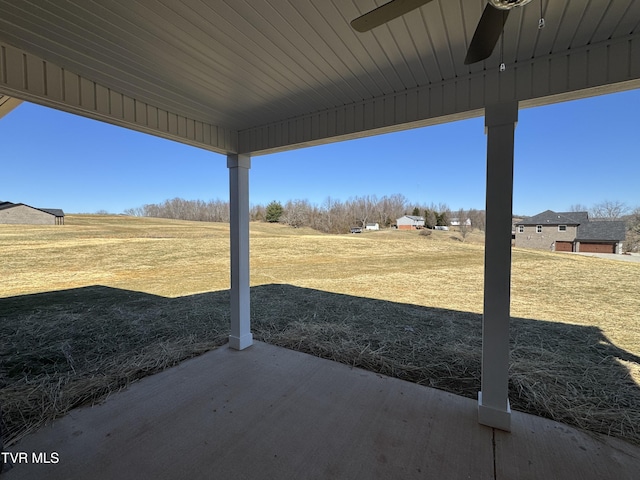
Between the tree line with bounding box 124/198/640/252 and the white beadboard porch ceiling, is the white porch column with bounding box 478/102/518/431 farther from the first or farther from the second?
the tree line with bounding box 124/198/640/252

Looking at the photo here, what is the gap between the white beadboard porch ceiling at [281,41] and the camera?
4.20ft

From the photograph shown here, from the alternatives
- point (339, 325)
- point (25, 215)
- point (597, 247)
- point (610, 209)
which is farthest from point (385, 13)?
point (25, 215)

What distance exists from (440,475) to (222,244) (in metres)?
14.9

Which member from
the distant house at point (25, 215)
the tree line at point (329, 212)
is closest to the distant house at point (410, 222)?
the tree line at point (329, 212)

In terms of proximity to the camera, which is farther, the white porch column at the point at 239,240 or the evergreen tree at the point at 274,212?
the evergreen tree at the point at 274,212

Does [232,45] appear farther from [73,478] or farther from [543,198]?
[543,198]

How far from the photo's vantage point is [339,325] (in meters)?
4.35

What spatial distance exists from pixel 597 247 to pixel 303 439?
20924mm

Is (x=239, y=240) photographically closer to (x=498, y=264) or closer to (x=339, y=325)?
(x=339, y=325)

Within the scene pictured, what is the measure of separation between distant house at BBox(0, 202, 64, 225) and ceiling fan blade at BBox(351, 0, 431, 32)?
25.7 m

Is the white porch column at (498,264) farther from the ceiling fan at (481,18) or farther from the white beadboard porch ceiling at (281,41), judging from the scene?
the ceiling fan at (481,18)

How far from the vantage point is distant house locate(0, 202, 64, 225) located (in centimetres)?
1728

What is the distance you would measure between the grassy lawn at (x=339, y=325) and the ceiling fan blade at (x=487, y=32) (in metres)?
2.59

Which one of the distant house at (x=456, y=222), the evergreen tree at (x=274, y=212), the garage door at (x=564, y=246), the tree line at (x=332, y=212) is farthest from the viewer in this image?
the evergreen tree at (x=274, y=212)
